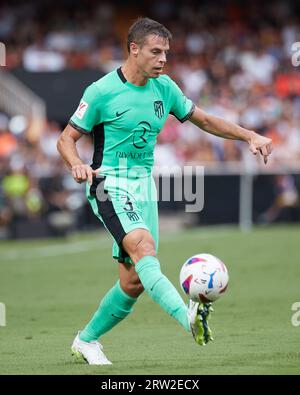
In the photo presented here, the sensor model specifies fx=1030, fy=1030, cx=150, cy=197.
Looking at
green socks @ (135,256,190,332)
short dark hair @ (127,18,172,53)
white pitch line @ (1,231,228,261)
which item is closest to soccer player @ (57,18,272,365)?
short dark hair @ (127,18,172,53)

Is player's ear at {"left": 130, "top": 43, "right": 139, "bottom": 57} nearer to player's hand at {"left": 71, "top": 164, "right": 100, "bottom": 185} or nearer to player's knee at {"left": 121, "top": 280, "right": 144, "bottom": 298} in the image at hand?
player's hand at {"left": 71, "top": 164, "right": 100, "bottom": 185}

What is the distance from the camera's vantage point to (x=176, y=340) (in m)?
8.62

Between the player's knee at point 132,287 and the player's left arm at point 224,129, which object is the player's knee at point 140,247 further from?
the player's left arm at point 224,129

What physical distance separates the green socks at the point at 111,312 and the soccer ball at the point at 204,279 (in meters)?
0.68

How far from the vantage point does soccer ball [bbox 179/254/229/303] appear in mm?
6809

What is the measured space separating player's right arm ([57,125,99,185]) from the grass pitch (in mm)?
1340

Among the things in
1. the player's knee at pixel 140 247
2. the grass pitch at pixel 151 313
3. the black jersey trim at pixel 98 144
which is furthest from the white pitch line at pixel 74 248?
the player's knee at pixel 140 247

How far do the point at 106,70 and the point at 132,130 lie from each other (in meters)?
18.2

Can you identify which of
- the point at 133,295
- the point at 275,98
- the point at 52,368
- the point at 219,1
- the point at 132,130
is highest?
the point at 219,1

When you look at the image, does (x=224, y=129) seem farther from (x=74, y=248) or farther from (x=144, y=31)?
(x=74, y=248)

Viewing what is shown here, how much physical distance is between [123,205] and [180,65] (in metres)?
19.5

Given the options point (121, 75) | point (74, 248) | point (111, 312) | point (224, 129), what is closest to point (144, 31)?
point (121, 75)
